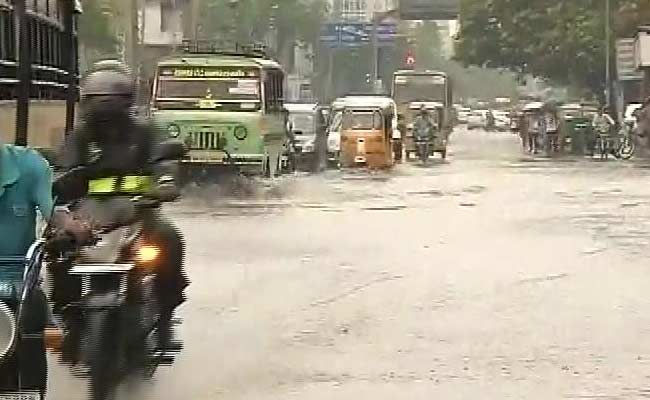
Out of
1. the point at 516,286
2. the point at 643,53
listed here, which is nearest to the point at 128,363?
the point at 516,286

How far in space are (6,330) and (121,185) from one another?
160 centimetres

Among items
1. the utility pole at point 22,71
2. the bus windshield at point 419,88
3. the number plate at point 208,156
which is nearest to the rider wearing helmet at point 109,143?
the utility pole at point 22,71

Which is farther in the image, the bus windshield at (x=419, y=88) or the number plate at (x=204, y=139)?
the bus windshield at (x=419, y=88)

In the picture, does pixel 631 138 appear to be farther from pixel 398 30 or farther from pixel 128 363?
pixel 398 30

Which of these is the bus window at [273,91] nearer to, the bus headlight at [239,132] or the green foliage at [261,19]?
the bus headlight at [239,132]

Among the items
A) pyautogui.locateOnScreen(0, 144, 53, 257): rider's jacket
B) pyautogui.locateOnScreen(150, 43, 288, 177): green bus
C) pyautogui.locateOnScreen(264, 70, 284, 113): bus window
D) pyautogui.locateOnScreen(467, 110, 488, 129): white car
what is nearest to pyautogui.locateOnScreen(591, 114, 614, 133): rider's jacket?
pyautogui.locateOnScreen(264, 70, 284, 113): bus window

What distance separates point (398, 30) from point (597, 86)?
106 feet

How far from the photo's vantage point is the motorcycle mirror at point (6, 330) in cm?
624

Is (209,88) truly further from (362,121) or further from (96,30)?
(96,30)

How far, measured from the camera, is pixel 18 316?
20.8ft

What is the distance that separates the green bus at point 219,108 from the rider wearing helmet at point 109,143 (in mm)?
17687

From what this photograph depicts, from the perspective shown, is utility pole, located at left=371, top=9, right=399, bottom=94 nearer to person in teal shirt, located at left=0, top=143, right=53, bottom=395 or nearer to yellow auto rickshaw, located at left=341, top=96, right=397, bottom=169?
yellow auto rickshaw, located at left=341, top=96, right=397, bottom=169

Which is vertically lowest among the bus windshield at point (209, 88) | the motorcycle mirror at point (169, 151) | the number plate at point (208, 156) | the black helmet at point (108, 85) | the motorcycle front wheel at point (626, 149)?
the motorcycle front wheel at point (626, 149)

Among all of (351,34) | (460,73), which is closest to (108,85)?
(351,34)
